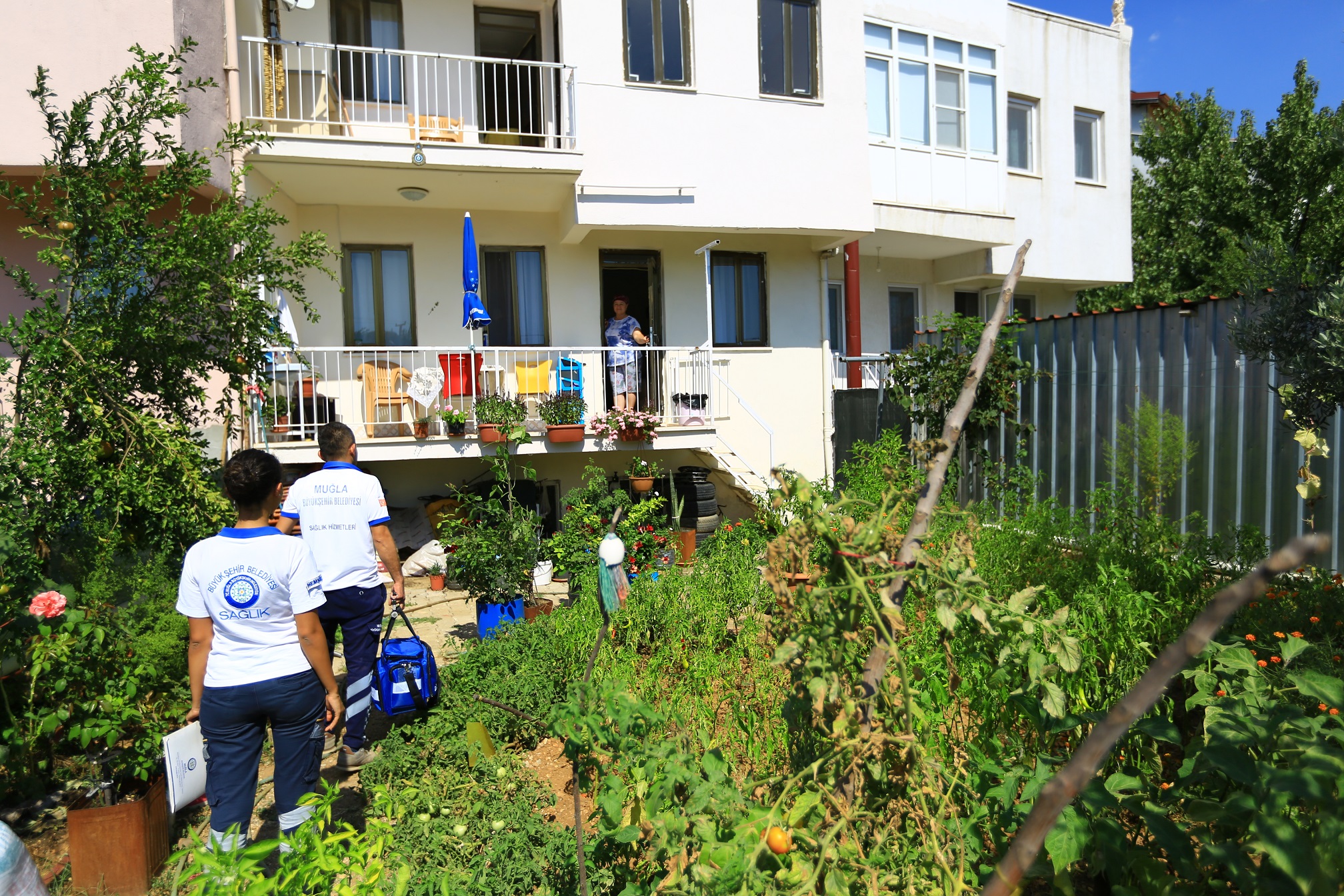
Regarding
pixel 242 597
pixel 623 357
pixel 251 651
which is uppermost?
pixel 623 357

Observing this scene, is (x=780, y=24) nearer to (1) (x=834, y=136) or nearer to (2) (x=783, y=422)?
(1) (x=834, y=136)

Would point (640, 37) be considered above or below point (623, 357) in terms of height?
above

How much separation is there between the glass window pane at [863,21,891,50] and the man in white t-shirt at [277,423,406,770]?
12091mm

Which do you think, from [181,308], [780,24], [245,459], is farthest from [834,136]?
[245,459]

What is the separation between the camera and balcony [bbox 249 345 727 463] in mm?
9945

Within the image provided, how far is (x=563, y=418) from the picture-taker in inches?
417

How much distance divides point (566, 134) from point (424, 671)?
8058 mm

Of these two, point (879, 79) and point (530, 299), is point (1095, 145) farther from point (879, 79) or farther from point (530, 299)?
point (530, 299)

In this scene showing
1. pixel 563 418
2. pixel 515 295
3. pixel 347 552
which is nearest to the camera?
pixel 347 552

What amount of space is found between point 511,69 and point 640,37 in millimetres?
2438

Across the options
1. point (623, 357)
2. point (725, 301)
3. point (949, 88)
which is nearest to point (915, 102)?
point (949, 88)

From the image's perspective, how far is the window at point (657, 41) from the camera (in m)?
11.5

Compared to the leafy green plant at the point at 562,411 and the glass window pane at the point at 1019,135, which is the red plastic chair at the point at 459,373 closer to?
the leafy green plant at the point at 562,411

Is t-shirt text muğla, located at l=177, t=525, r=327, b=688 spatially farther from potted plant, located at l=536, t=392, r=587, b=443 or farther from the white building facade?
potted plant, located at l=536, t=392, r=587, b=443
